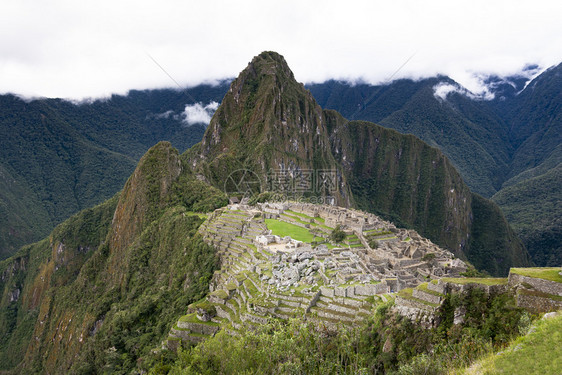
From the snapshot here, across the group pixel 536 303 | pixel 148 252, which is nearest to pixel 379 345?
pixel 536 303

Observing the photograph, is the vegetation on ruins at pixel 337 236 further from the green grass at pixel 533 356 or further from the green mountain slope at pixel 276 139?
the green mountain slope at pixel 276 139

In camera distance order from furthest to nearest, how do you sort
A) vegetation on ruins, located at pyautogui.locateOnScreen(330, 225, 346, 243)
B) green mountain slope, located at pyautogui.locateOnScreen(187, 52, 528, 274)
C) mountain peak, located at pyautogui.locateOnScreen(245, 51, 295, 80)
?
mountain peak, located at pyautogui.locateOnScreen(245, 51, 295, 80) < green mountain slope, located at pyautogui.locateOnScreen(187, 52, 528, 274) < vegetation on ruins, located at pyautogui.locateOnScreen(330, 225, 346, 243)

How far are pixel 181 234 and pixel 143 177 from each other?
1354 inches

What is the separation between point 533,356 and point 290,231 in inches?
1590

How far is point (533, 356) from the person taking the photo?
12844mm

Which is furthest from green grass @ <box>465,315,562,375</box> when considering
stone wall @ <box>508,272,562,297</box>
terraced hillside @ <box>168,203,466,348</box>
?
terraced hillside @ <box>168,203,466,348</box>

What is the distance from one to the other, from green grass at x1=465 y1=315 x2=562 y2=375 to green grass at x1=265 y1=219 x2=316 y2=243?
110 ft

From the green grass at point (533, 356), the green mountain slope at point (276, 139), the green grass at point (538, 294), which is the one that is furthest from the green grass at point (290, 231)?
the green mountain slope at point (276, 139)

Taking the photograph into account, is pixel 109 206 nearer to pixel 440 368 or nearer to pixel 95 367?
pixel 95 367

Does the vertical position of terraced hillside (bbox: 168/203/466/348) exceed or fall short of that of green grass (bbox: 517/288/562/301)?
it falls short

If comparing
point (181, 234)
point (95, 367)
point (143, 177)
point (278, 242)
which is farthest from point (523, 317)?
point (143, 177)

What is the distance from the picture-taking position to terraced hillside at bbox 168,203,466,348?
23.9 meters

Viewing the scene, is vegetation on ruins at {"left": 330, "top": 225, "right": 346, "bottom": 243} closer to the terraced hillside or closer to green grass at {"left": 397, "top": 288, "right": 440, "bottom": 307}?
the terraced hillside

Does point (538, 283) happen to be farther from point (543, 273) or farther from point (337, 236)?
point (337, 236)
